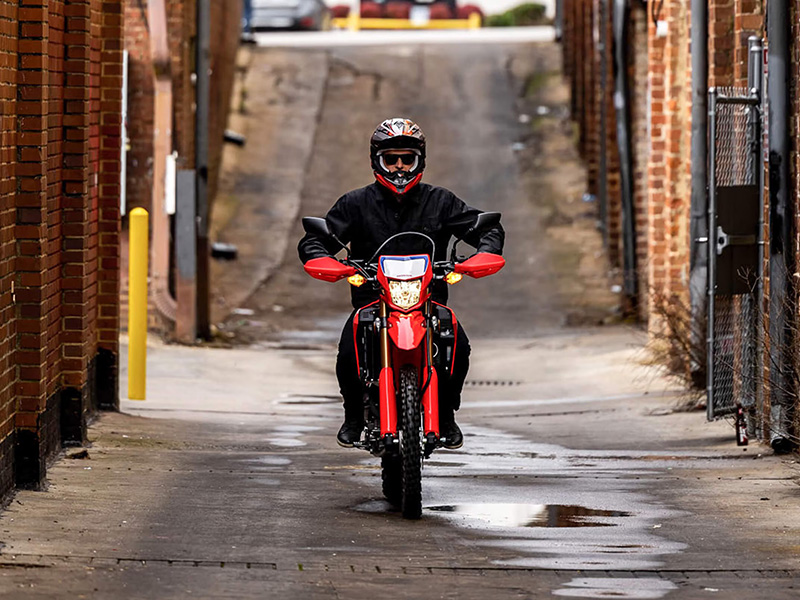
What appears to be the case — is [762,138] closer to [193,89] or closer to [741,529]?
[741,529]

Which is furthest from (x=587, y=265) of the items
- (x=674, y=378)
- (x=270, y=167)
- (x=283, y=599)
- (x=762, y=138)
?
(x=283, y=599)

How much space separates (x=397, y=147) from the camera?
864 cm

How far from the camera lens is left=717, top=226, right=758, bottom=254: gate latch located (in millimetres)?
11000

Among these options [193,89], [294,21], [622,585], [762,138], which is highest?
[294,21]

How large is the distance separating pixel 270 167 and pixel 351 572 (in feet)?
75.9

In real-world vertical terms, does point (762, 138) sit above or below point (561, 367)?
above

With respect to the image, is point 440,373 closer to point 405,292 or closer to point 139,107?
point 405,292

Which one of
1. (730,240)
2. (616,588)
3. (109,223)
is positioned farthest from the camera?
(109,223)

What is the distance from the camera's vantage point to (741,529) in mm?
8039

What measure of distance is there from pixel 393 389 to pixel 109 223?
4350 millimetres

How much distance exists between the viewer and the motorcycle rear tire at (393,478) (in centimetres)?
865

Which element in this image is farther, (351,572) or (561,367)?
(561,367)

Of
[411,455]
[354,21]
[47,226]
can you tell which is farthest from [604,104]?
[354,21]

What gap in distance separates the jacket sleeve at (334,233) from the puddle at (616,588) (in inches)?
96.3
